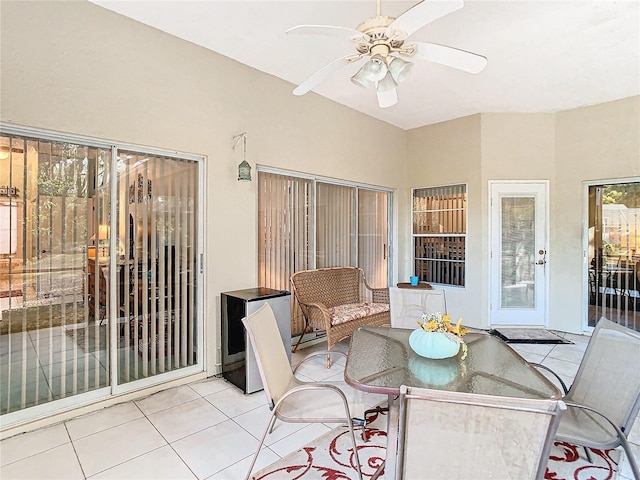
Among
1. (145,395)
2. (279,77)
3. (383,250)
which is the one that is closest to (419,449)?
(145,395)

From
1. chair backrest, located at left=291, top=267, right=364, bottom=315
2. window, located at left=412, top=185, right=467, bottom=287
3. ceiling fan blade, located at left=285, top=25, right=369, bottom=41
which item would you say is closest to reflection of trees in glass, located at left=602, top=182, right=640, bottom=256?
window, located at left=412, top=185, right=467, bottom=287

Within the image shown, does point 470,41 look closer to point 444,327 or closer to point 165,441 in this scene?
point 444,327

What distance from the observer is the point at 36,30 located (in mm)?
2469

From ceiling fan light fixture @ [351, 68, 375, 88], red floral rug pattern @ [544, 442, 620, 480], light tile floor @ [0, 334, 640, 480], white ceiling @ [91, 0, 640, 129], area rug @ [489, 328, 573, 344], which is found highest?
white ceiling @ [91, 0, 640, 129]

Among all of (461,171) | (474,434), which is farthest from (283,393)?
(461,171)

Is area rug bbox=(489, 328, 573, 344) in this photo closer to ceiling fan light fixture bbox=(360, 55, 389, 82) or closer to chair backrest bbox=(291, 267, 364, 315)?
chair backrest bbox=(291, 267, 364, 315)

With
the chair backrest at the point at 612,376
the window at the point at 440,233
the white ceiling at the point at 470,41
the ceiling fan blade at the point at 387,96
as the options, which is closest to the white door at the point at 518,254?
the window at the point at 440,233

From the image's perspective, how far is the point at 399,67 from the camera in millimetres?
2188

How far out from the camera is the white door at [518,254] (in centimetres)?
520

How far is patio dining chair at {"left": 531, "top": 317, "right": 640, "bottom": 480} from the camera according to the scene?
172cm

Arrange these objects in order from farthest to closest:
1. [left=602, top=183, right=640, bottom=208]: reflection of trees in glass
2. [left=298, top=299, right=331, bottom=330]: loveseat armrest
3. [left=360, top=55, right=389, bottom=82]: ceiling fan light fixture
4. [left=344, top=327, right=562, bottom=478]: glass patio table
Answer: [left=602, top=183, right=640, bottom=208]: reflection of trees in glass, [left=298, top=299, right=331, bottom=330]: loveseat armrest, [left=360, top=55, right=389, bottom=82]: ceiling fan light fixture, [left=344, top=327, right=562, bottom=478]: glass patio table

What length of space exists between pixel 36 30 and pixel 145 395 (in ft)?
9.36

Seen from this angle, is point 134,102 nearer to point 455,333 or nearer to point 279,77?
point 279,77

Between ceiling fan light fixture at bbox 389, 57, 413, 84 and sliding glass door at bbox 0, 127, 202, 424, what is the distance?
2055 millimetres
